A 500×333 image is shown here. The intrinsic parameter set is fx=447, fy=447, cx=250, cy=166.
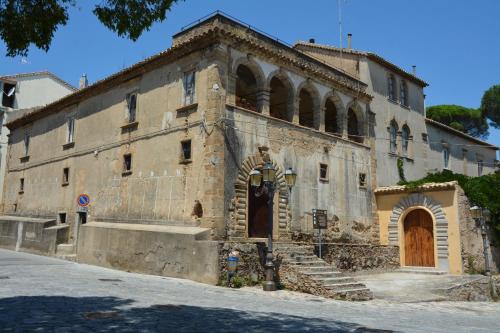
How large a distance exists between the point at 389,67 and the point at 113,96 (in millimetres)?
13991

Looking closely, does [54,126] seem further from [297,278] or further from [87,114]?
[297,278]

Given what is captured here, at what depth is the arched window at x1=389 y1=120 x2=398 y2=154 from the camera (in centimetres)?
2245

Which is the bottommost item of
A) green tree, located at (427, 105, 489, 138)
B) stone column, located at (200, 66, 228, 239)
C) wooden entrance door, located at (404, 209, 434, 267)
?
wooden entrance door, located at (404, 209, 434, 267)

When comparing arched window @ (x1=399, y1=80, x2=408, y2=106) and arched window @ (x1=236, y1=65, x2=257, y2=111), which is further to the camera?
arched window @ (x1=399, y1=80, x2=408, y2=106)

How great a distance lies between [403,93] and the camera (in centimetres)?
2458

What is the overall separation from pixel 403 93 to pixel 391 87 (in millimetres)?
1293

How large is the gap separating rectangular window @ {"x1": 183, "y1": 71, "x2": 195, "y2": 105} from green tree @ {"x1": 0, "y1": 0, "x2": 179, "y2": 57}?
7866 millimetres

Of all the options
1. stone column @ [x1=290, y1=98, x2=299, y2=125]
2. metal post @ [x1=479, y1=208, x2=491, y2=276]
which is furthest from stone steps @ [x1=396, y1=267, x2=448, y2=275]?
stone column @ [x1=290, y1=98, x2=299, y2=125]

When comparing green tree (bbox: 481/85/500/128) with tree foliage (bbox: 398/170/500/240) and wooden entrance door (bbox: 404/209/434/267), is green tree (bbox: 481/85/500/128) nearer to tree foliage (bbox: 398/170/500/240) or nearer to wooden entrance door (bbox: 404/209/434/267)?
tree foliage (bbox: 398/170/500/240)

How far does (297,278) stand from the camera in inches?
507

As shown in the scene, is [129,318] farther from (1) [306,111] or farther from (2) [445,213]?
(2) [445,213]

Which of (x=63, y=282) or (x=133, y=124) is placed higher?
(x=133, y=124)

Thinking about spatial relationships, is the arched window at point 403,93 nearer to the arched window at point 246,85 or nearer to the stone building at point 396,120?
the stone building at point 396,120

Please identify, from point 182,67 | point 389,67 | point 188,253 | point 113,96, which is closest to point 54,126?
point 113,96
